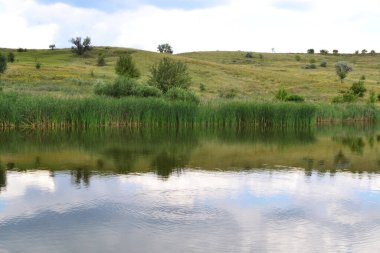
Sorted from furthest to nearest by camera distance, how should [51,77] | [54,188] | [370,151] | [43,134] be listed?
[51,77] → [43,134] → [370,151] → [54,188]

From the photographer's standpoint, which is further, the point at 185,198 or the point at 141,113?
the point at 141,113

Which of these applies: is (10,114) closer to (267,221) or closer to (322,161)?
(322,161)

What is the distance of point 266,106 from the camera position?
37.5 metres

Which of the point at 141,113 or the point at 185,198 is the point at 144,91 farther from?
the point at 185,198

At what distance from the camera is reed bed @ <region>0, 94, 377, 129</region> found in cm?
3148

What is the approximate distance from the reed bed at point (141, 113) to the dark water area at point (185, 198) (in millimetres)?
9175

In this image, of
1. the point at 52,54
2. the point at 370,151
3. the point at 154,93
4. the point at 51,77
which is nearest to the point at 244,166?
the point at 370,151

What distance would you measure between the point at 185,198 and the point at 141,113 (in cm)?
2255

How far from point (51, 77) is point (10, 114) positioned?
3468cm

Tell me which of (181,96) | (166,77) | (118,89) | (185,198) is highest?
(166,77)

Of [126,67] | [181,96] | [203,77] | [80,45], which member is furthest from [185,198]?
[80,45]

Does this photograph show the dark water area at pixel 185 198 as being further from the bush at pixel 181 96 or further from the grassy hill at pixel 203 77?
the grassy hill at pixel 203 77

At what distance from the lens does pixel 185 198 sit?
12508 millimetres

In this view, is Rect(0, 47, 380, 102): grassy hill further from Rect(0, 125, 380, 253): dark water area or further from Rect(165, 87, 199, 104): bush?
Rect(0, 125, 380, 253): dark water area
